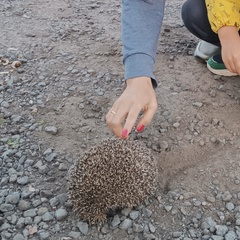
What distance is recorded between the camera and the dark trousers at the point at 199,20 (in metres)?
3.68

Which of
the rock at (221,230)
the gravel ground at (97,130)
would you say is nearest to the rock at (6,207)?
the gravel ground at (97,130)

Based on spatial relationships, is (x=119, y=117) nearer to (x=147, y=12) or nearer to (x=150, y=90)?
(x=150, y=90)

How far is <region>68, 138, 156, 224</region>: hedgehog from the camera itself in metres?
2.56

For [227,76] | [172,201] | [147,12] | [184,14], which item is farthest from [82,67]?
[172,201]

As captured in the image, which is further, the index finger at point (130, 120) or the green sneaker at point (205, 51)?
the green sneaker at point (205, 51)

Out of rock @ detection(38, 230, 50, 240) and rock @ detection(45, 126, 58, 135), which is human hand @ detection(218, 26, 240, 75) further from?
rock @ detection(38, 230, 50, 240)

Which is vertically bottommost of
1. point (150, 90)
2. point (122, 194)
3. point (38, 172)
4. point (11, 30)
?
point (11, 30)

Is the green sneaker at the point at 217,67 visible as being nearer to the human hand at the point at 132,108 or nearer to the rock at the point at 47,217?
the human hand at the point at 132,108

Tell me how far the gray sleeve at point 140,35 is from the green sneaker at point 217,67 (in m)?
1.12

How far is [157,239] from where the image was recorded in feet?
8.38

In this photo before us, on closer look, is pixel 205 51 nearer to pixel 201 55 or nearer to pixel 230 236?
pixel 201 55

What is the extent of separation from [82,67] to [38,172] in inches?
52.3

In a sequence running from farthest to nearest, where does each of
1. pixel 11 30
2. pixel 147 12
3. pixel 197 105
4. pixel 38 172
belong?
pixel 11 30 → pixel 197 105 → pixel 38 172 → pixel 147 12

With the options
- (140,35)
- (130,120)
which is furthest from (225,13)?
(130,120)
